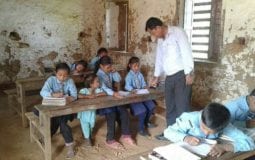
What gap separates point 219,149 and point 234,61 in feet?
8.93

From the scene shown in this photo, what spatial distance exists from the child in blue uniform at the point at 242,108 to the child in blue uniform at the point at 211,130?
47 centimetres

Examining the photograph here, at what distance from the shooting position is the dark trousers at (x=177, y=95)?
3.34 m

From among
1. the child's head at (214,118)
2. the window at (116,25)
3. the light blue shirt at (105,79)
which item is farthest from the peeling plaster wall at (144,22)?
the child's head at (214,118)

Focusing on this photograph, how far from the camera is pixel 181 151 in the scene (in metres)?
1.70

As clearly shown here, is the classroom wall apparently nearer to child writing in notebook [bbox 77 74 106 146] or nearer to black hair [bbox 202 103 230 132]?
child writing in notebook [bbox 77 74 106 146]

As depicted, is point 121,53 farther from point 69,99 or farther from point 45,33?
point 69,99

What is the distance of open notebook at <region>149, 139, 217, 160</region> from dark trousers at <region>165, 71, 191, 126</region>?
1.51 m

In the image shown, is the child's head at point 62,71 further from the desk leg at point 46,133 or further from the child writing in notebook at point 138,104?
the child writing in notebook at point 138,104

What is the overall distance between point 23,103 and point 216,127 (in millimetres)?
3239

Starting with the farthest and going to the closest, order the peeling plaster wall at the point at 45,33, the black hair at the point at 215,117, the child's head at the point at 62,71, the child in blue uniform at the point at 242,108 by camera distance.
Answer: the peeling plaster wall at the point at 45,33
the child's head at the point at 62,71
the child in blue uniform at the point at 242,108
the black hair at the point at 215,117

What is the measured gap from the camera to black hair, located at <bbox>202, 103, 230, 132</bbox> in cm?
175

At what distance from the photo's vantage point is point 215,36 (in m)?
4.46

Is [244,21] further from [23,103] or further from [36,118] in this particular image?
[23,103]

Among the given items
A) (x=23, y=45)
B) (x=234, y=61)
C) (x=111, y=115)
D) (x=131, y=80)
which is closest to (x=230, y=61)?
(x=234, y=61)
